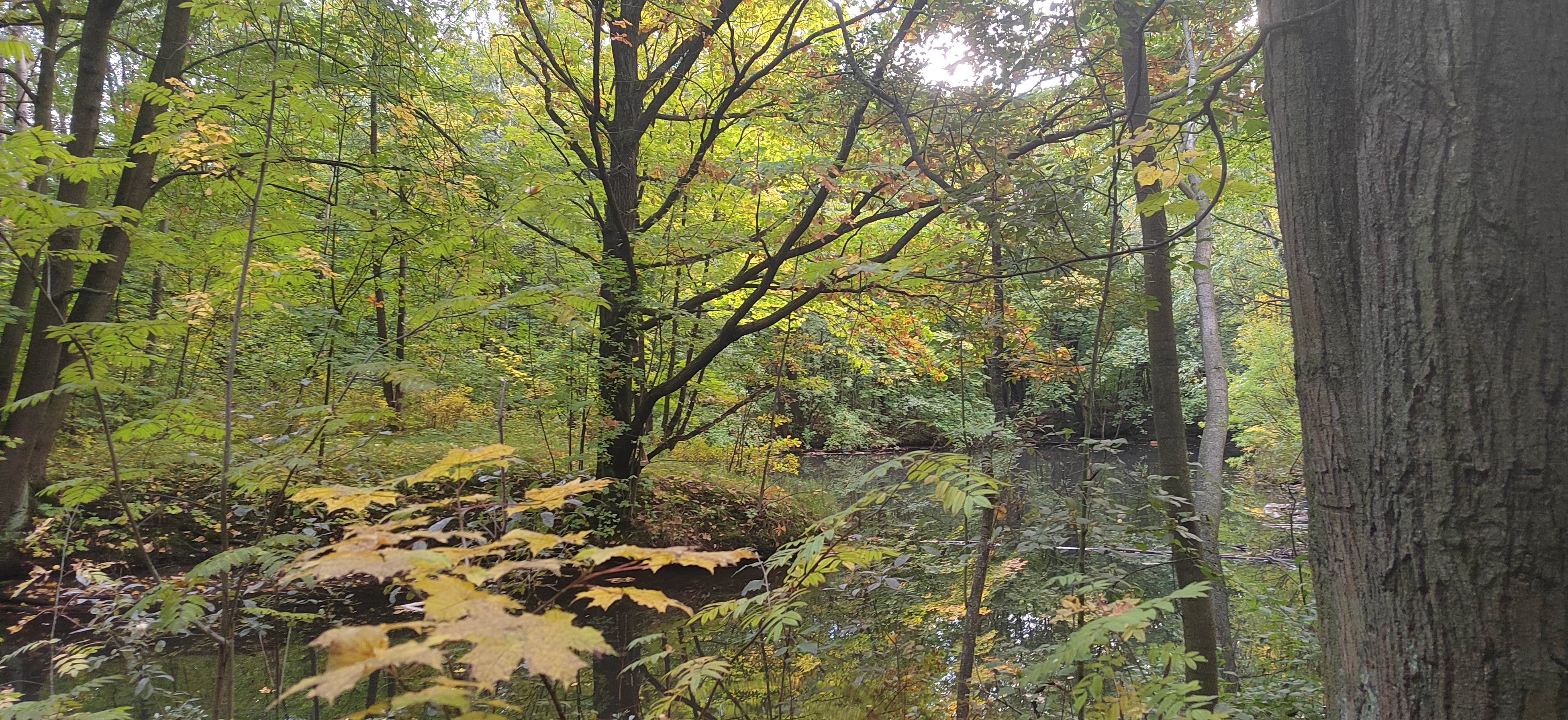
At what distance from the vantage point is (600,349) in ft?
19.8

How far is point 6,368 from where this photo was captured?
518cm

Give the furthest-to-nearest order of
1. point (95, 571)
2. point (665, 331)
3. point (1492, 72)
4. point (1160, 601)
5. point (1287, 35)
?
point (665, 331)
point (95, 571)
point (1160, 601)
point (1287, 35)
point (1492, 72)

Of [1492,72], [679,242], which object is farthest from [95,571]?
[1492,72]

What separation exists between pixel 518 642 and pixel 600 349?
17.8 ft

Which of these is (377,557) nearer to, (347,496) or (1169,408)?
(347,496)

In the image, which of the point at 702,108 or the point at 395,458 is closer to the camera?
the point at 395,458

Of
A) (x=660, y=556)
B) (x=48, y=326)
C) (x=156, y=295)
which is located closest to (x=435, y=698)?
(x=660, y=556)

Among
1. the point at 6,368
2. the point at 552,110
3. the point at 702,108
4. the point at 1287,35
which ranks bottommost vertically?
the point at 6,368

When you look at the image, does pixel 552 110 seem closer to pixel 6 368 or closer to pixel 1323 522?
pixel 6 368

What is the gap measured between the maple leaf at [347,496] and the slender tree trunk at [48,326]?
5.24m

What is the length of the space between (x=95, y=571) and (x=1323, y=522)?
5.97 m

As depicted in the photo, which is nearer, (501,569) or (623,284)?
(501,569)

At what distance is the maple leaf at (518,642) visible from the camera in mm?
731

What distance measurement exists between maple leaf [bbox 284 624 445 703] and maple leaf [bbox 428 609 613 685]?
0.10 feet
